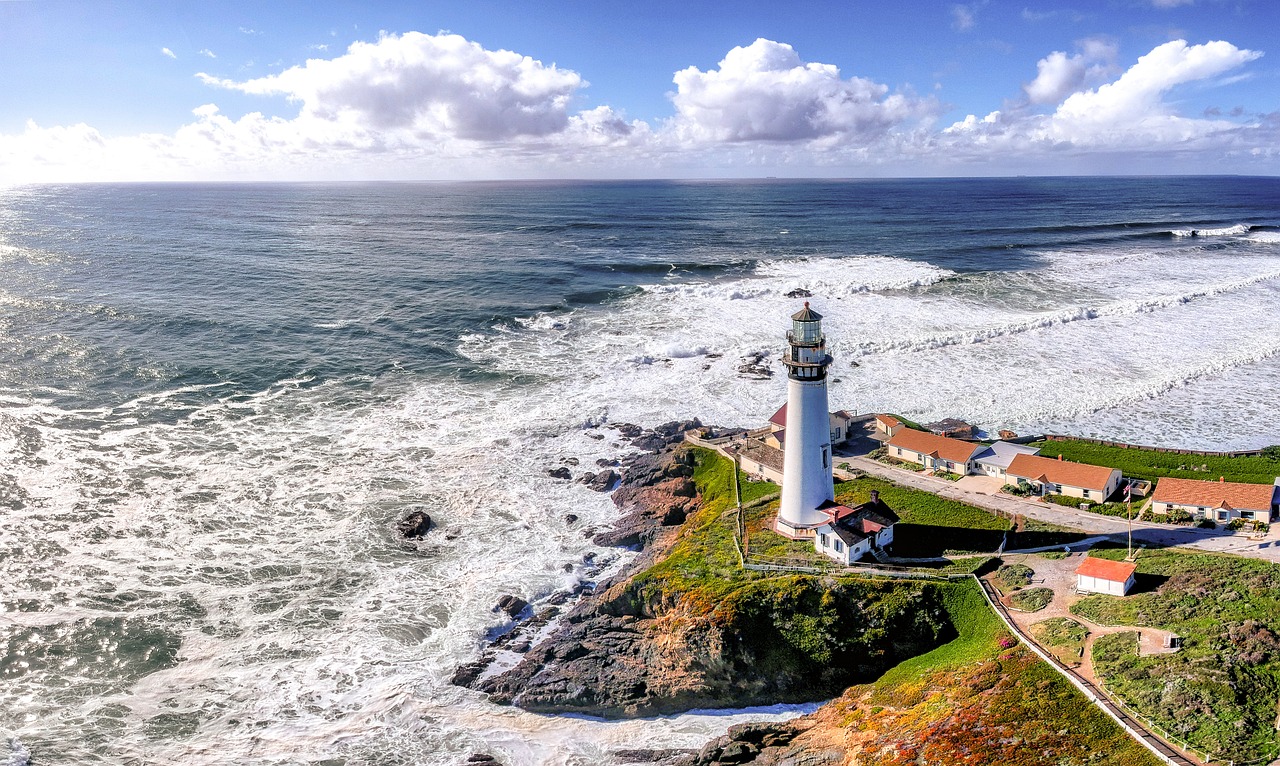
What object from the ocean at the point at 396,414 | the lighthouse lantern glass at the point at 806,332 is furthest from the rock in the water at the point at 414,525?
the lighthouse lantern glass at the point at 806,332

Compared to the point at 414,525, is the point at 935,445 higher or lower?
higher

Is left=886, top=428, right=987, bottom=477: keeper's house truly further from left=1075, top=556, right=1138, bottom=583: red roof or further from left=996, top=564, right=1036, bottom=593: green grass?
left=1075, top=556, right=1138, bottom=583: red roof

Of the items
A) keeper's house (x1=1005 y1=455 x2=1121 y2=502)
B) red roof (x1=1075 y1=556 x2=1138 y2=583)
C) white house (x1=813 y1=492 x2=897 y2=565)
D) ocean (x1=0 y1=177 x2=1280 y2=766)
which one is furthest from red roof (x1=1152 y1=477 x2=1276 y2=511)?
Result: white house (x1=813 y1=492 x2=897 y2=565)

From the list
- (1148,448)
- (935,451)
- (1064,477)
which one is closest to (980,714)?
(1064,477)

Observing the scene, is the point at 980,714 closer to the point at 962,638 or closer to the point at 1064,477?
the point at 962,638

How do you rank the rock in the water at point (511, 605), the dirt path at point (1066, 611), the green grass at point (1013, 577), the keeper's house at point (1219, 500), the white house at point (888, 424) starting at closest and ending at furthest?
the dirt path at point (1066, 611)
the green grass at point (1013, 577)
the rock in the water at point (511, 605)
the keeper's house at point (1219, 500)
the white house at point (888, 424)

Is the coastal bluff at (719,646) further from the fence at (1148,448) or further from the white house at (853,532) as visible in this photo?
the fence at (1148,448)
